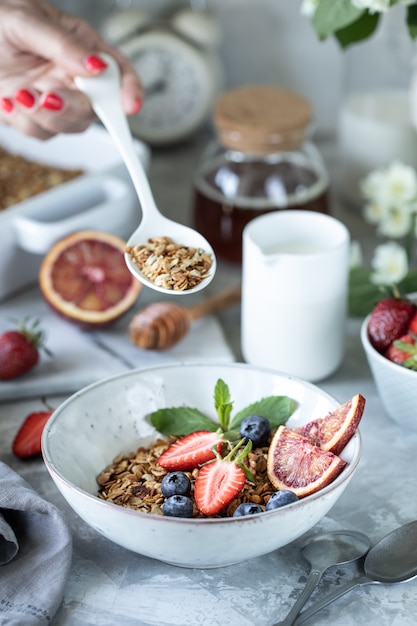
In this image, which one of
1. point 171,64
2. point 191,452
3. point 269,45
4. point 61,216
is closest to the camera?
point 191,452

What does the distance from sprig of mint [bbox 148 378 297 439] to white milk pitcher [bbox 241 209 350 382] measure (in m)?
0.21

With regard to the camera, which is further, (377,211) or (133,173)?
(377,211)

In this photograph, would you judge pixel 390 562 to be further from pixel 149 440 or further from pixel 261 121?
pixel 261 121

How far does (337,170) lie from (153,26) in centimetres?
52

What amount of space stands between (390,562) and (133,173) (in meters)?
0.55

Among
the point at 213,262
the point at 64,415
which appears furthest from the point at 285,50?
the point at 64,415

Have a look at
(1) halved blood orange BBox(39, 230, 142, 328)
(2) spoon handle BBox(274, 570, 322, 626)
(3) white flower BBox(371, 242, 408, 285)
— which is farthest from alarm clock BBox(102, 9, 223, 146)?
(2) spoon handle BBox(274, 570, 322, 626)

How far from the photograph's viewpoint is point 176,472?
101 cm

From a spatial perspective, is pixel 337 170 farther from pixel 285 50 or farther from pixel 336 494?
pixel 336 494

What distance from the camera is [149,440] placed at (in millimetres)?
1153

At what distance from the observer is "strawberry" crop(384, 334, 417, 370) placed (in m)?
1.18

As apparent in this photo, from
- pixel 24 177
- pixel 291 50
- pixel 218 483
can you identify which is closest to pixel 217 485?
pixel 218 483

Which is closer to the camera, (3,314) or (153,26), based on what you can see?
(3,314)

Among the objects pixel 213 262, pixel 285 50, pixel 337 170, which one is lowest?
pixel 337 170
